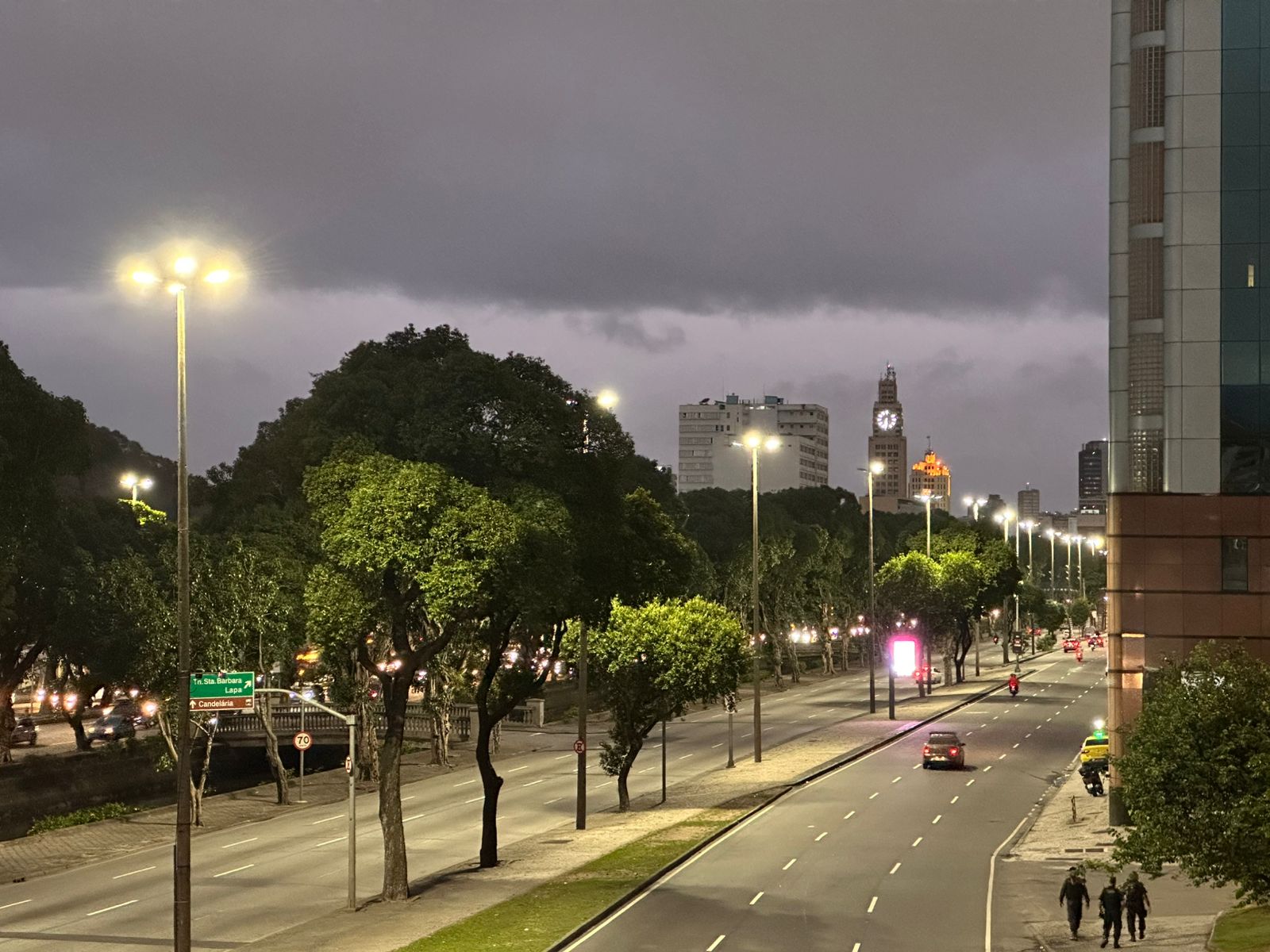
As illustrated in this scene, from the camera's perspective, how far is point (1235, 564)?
49938 mm

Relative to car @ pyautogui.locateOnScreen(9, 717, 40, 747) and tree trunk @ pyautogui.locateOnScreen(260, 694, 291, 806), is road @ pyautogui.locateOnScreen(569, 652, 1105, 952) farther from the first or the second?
car @ pyautogui.locateOnScreen(9, 717, 40, 747)

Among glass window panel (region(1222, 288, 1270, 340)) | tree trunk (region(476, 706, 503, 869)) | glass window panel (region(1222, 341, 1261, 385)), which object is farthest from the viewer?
glass window panel (region(1222, 288, 1270, 340))

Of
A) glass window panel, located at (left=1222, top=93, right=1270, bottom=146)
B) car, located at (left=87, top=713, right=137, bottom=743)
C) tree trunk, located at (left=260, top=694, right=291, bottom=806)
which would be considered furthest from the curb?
car, located at (left=87, top=713, right=137, bottom=743)

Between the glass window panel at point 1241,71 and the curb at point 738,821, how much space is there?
2995 cm

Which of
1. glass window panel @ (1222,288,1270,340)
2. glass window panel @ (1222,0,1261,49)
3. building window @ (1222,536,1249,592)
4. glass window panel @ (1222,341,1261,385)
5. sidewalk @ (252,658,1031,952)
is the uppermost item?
glass window panel @ (1222,0,1261,49)

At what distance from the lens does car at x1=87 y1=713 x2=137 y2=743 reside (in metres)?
93.8

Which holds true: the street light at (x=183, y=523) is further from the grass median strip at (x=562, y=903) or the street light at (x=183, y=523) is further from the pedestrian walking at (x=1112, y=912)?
the pedestrian walking at (x=1112, y=912)

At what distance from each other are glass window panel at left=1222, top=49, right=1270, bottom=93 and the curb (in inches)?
1179

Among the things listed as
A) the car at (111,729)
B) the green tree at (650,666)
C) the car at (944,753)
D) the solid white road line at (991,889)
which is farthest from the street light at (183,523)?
the car at (111,729)

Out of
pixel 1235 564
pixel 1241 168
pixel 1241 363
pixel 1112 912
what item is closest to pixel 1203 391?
pixel 1241 363

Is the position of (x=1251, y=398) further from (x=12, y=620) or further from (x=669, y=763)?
(x=12, y=620)

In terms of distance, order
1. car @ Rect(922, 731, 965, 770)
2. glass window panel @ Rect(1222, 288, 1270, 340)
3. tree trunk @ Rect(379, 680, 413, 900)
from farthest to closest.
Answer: car @ Rect(922, 731, 965, 770), glass window panel @ Rect(1222, 288, 1270, 340), tree trunk @ Rect(379, 680, 413, 900)

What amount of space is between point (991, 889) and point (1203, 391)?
19.2m

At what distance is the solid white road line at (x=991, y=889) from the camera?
34.7 meters
